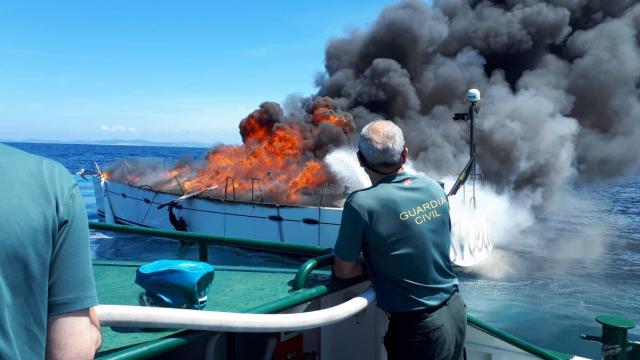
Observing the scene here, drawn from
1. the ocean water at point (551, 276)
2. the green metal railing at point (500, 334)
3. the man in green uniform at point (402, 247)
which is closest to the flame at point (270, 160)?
the ocean water at point (551, 276)

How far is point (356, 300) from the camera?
2605 mm

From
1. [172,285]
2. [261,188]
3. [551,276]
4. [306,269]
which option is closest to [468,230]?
[551,276]

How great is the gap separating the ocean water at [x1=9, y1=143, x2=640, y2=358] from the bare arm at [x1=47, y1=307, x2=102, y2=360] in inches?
141

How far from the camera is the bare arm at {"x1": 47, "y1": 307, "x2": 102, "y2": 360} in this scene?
1.38 metres

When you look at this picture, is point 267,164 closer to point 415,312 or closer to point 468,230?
point 468,230

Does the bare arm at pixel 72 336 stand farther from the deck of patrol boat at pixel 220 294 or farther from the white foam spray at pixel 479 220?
the white foam spray at pixel 479 220

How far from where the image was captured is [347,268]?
269 cm

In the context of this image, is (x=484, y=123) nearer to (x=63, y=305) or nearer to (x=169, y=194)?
(x=169, y=194)

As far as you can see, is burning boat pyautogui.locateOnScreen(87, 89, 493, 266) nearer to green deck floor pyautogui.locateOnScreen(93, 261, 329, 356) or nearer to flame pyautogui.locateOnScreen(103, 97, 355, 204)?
flame pyautogui.locateOnScreen(103, 97, 355, 204)

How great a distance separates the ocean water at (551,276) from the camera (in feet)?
41.0

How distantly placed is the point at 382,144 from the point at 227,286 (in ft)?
6.88

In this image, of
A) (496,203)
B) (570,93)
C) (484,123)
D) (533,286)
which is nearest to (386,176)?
(533,286)

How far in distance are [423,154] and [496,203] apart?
7.69 metres

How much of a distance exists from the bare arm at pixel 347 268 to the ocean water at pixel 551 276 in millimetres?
2644
